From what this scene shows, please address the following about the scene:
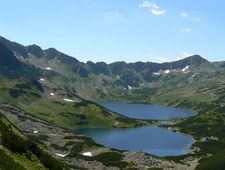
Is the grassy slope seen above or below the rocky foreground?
above

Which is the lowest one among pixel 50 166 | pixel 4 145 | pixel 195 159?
pixel 195 159

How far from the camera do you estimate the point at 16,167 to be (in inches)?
1855

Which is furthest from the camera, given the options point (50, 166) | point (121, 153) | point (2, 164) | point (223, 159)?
point (121, 153)

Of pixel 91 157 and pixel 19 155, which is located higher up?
pixel 19 155

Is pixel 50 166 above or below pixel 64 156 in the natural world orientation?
above

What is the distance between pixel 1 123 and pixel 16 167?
528 inches

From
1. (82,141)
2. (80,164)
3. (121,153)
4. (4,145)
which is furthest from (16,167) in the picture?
(82,141)

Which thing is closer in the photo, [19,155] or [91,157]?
[19,155]

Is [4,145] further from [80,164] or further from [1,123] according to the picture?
[80,164]

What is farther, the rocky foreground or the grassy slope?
the rocky foreground

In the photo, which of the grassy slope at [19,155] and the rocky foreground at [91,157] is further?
the rocky foreground at [91,157]

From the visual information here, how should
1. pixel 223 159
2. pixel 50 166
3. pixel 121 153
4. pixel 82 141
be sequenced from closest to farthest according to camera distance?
pixel 50 166 → pixel 223 159 → pixel 121 153 → pixel 82 141

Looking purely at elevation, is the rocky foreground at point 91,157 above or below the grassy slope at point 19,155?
below

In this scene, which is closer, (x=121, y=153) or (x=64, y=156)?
(x=64, y=156)
